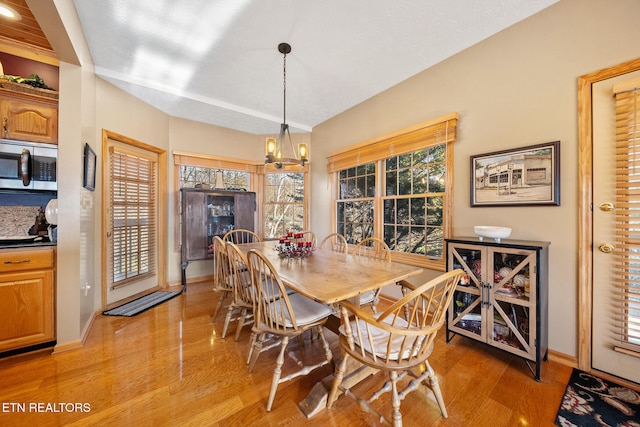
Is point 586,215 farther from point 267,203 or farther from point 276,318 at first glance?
point 267,203

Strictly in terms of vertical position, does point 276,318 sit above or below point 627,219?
below

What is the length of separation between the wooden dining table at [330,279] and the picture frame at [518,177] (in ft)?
3.76

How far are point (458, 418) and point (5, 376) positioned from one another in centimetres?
311

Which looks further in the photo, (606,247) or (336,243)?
(336,243)

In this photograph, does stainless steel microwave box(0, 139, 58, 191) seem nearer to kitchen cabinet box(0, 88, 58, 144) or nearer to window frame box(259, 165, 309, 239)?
kitchen cabinet box(0, 88, 58, 144)

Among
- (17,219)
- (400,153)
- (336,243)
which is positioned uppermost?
(400,153)

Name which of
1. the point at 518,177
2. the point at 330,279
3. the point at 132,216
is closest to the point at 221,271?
the point at 330,279

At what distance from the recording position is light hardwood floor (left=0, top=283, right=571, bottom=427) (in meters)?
1.41

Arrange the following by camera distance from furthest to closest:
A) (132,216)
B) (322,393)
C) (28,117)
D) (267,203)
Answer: (267,203) < (132,216) < (28,117) < (322,393)

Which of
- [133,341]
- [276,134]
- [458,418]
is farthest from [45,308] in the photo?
[276,134]

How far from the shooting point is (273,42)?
2.34 metres

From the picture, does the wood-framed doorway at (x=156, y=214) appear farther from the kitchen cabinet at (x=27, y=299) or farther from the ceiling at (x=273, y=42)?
the kitchen cabinet at (x=27, y=299)

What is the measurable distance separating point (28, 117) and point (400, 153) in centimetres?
361

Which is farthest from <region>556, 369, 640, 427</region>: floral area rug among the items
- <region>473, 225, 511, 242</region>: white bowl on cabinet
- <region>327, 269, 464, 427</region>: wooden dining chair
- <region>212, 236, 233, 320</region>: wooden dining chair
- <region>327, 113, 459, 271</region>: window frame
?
<region>212, 236, 233, 320</region>: wooden dining chair
